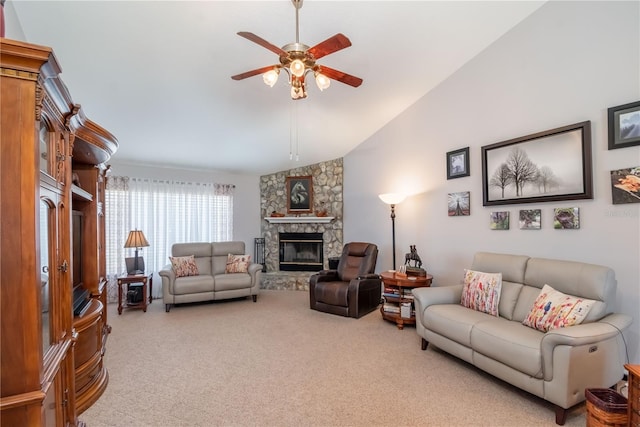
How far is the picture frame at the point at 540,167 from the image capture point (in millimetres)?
2840

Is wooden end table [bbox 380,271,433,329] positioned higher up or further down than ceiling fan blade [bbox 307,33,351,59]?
further down

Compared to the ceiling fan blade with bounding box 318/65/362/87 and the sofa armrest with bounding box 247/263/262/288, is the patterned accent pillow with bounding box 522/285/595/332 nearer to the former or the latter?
the ceiling fan blade with bounding box 318/65/362/87

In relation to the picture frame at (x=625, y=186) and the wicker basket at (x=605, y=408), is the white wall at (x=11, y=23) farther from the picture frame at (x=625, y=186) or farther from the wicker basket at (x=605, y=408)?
the picture frame at (x=625, y=186)

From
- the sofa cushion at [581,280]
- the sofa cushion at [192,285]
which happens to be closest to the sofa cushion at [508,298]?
the sofa cushion at [581,280]

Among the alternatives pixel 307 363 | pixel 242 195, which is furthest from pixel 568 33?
pixel 242 195

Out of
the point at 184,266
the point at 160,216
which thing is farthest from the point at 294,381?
the point at 160,216

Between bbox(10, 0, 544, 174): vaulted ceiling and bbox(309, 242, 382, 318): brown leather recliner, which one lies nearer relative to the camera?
bbox(10, 0, 544, 174): vaulted ceiling

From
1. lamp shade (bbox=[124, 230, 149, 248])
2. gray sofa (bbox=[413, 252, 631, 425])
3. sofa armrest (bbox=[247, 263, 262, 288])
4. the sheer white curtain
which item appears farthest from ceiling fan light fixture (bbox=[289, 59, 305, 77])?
the sheer white curtain

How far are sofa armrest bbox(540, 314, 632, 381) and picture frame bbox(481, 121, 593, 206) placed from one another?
1.19 metres

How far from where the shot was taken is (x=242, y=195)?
6582 mm

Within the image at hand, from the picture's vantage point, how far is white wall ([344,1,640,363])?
102 inches

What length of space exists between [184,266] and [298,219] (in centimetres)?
224

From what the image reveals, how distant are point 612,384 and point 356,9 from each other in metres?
3.47

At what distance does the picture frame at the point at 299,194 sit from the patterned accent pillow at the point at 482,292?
3.69 m
